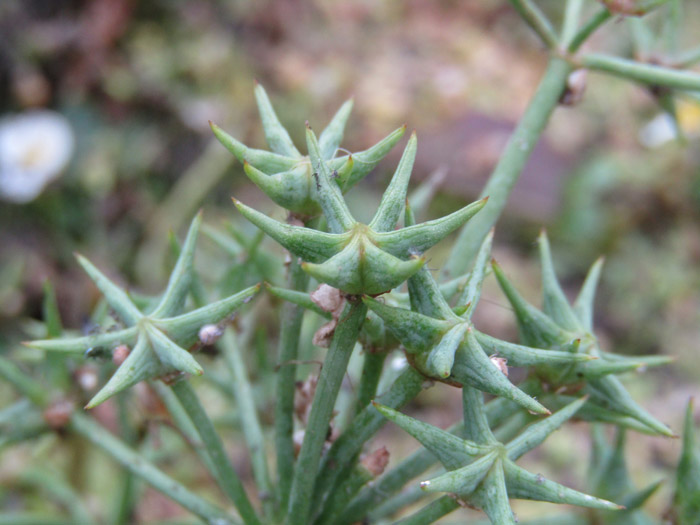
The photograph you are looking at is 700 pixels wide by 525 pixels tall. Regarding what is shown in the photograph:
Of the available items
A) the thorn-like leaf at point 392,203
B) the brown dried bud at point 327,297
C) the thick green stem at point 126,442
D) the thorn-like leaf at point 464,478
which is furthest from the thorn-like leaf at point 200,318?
the thick green stem at point 126,442

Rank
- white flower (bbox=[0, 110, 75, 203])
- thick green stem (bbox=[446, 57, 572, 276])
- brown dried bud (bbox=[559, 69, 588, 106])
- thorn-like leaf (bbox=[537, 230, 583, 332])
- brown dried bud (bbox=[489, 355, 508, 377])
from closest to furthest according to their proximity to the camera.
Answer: brown dried bud (bbox=[489, 355, 508, 377]) → thorn-like leaf (bbox=[537, 230, 583, 332]) → thick green stem (bbox=[446, 57, 572, 276]) → brown dried bud (bbox=[559, 69, 588, 106]) → white flower (bbox=[0, 110, 75, 203])

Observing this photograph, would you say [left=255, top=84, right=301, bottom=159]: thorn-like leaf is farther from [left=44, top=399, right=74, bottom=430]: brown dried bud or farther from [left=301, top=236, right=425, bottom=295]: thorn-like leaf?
[left=44, top=399, right=74, bottom=430]: brown dried bud

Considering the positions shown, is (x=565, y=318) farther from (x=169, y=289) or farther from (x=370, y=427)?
(x=169, y=289)

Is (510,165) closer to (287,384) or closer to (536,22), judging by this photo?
(536,22)

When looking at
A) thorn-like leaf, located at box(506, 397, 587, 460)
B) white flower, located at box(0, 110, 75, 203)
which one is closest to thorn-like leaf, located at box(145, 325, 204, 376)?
thorn-like leaf, located at box(506, 397, 587, 460)

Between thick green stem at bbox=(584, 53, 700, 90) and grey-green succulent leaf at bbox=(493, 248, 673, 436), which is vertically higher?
thick green stem at bbox=(584, 53, 700, 90)

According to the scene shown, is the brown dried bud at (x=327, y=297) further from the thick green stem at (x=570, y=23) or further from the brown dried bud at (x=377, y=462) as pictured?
the thick green stem at (x=570, y=23)

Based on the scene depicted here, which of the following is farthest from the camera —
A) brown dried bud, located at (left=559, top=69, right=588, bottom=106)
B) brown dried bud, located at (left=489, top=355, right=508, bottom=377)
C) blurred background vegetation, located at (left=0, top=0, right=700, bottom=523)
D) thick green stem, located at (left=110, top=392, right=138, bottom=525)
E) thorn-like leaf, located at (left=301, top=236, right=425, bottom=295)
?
blurred background vegetation, located at (left=0, top=0, right=700, bottom=523)
